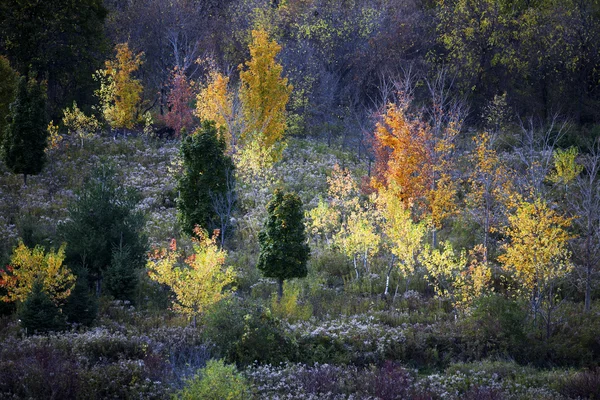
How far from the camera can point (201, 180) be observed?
25.3 meters

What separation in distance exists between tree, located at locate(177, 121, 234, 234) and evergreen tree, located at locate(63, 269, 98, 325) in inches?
259

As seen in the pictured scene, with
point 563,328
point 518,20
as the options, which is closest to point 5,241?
point 563,328

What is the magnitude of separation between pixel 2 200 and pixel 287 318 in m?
17.7

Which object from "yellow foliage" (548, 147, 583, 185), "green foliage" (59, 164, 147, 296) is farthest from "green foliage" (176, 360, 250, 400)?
"yellow foliage" (548, 147, 583, 185)

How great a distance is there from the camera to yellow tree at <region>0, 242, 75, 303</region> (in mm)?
18547

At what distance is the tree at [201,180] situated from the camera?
82.8 feet

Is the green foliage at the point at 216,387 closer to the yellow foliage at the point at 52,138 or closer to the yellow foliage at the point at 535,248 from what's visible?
the yellow foliage at the point at 535,248

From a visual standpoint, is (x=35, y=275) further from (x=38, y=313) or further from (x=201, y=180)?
(x=201, y=180)

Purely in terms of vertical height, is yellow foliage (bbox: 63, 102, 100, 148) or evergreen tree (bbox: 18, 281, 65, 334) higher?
yellow foliage (bbox: 63, 102, 100, 148)

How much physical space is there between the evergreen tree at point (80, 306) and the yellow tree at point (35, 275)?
0.24 m

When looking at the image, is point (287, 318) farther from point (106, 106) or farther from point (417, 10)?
point (417, 10)

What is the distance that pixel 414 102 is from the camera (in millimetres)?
49438

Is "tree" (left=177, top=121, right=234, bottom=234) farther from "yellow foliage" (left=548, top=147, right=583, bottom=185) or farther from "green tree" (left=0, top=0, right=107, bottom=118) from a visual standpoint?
"green tree" (left=0, top=0, right=107, bottom=118)

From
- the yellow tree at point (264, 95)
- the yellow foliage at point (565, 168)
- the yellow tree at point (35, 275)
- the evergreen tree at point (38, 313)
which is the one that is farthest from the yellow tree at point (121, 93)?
the yellow foliage at point (565, 168)
